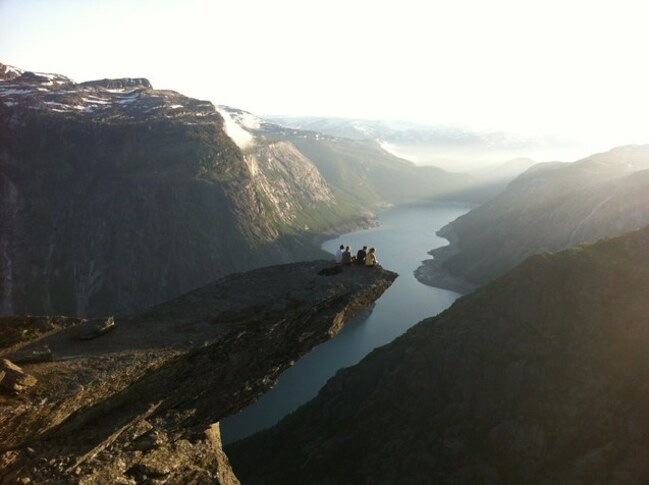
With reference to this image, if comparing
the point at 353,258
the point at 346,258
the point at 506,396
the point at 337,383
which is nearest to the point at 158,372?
the point at 346,258

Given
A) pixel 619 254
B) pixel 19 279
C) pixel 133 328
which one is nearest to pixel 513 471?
pixel 619 254

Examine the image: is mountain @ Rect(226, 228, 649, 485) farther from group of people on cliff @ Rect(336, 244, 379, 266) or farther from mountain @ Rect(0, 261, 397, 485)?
mountain @ Rect(0, 261, 397, 485)

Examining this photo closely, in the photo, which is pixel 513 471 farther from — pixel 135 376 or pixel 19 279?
pixel 19 279

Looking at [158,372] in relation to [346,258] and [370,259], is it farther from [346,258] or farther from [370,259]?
[370,259]

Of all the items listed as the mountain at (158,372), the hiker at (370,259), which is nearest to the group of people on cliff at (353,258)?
the hiker at (370,259)

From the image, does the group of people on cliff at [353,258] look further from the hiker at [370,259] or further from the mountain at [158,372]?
the mountain at [158,372]

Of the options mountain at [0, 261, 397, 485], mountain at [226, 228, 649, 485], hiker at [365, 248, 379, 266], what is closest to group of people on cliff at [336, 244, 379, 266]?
hiker at [365, 248, 379, 266]
